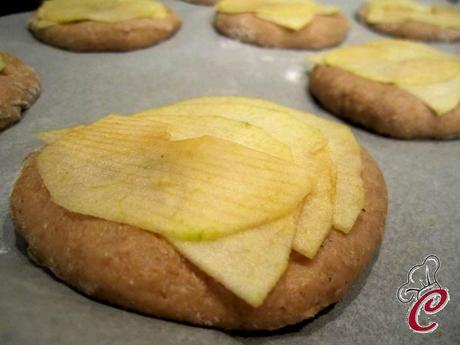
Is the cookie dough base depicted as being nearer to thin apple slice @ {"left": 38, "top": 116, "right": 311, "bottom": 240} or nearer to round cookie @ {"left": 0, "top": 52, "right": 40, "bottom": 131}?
round cookie @ {"left": 0, "top": 52, "right": 40, "bottom": 131}

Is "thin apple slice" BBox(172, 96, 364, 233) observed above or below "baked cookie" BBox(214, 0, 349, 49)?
above

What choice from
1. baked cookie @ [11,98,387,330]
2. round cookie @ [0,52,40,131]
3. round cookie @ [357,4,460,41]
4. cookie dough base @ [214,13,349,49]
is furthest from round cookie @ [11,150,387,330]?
round cookie @ [357,4,460,41]

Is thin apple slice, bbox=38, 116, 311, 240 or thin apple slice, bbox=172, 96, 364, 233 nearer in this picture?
thin apple slice, bbox=38, 116, 311, 240

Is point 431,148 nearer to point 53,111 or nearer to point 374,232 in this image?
point 374,232

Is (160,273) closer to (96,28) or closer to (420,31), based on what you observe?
(96,28)

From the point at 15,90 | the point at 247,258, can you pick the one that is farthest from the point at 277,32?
the point at 247,258

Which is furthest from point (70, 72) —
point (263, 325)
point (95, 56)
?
point (263, 325)
